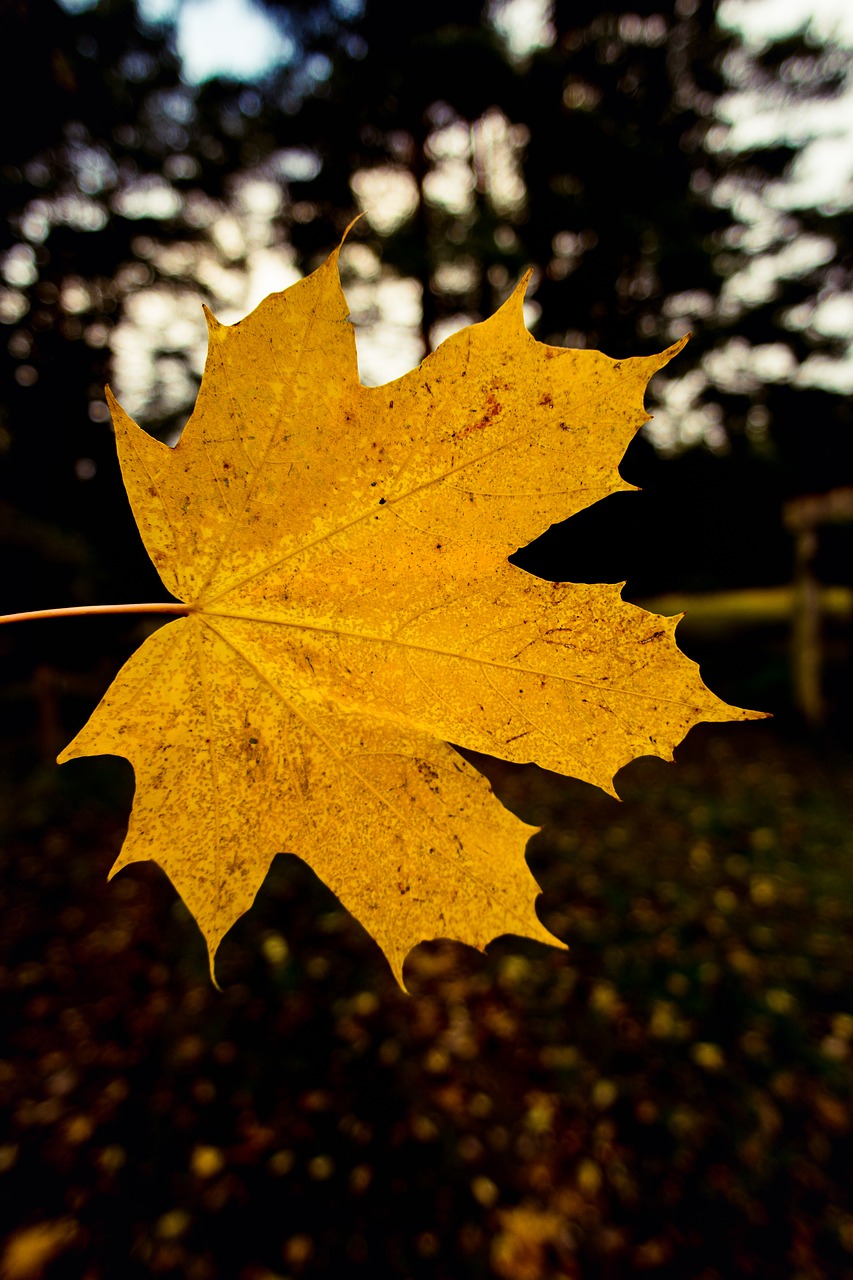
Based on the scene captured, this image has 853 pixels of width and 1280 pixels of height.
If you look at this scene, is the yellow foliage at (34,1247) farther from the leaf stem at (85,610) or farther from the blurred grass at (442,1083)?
the leaf stem at (85,610)

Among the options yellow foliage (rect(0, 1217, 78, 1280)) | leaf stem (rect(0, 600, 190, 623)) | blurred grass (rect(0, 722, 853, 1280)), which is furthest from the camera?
blurred grass (rect(0, 722, 853, 1280))

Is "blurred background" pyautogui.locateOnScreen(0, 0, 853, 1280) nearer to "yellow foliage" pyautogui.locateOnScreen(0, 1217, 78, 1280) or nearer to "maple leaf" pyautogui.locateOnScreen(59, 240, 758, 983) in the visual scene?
"yellow foliage" pyautogui.locateOnScreen(0, 1217, 78, 1280)

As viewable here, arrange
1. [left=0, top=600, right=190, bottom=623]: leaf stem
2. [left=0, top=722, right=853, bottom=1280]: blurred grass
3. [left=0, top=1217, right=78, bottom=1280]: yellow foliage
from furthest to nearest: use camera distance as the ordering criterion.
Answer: [left=0, top=722, right=853, bottom=1280]: blurred grass → [left=0, top=1217, right=78, bottom=1280]: yellow foliage → [left=0, top=600, right=190, bottom=623]: leaf stem

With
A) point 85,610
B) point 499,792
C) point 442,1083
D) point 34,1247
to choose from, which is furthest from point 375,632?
point 499,792

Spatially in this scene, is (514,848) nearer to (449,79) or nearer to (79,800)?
(449,79)

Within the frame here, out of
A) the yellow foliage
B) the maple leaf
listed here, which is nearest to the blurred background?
the yellow foliage

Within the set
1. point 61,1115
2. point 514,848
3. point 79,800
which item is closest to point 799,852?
point 61,1115
